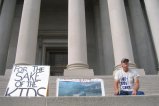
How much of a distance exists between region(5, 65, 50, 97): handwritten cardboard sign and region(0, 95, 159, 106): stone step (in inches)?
102

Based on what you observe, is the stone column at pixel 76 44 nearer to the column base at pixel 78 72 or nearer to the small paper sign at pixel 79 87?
the column base at pixel 78 72

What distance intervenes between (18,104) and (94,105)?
4.25 m

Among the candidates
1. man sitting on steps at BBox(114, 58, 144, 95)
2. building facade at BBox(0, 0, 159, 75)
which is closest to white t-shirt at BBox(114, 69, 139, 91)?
man sitting on steps at BBox(114, 58, 144, 95)

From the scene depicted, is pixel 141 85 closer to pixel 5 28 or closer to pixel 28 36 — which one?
pixel 28 36

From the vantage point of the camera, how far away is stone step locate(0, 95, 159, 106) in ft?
44.6

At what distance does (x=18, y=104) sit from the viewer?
13555 millimetres

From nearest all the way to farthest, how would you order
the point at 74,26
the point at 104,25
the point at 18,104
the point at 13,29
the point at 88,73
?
the point at 18,104
the point at 88,73
the point at 74,26
the point at 104,25
the point at 13,29

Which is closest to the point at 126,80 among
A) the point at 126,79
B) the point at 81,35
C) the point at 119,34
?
the point at 126,79

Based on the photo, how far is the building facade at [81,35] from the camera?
103 ft

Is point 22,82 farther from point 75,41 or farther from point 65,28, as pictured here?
point 65,28

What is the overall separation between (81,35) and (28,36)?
6.87 m

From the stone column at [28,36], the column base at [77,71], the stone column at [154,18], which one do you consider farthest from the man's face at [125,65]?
the stone column at [154,18]

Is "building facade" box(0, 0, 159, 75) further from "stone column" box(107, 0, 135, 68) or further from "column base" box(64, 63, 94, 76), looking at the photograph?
"column base" box(64, 63, 94, 76)

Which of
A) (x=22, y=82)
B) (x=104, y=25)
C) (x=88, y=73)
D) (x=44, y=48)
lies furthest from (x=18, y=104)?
(x=44, y=48)
